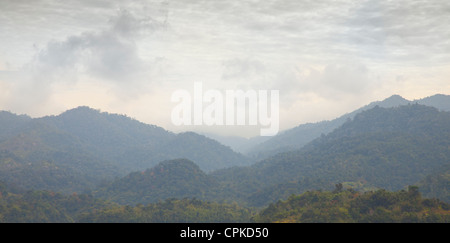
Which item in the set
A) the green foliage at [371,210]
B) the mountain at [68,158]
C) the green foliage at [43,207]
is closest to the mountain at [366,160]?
the green foliage at [371,210]

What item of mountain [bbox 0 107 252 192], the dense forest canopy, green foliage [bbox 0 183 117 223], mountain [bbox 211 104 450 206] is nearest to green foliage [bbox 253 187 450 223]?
the dense forest canopy

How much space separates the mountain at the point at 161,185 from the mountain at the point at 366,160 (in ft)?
36.2

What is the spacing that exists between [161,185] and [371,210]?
67.4m

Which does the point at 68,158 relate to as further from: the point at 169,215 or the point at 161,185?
the point at 169,215

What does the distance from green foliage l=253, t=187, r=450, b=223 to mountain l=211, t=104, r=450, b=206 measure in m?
33.7

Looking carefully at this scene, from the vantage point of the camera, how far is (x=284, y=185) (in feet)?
309

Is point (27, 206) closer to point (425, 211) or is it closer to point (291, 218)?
point (291, 218)

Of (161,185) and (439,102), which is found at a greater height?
(439,102)

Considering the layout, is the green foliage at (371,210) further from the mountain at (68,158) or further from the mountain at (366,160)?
the mountain at (68,158)

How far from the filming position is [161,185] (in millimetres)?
106062

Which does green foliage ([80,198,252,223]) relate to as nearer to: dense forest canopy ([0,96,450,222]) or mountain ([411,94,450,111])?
dense forest canopy ([0,96,450,222])

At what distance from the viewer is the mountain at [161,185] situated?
3972 inches

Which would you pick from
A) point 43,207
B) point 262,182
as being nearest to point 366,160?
point 262,182

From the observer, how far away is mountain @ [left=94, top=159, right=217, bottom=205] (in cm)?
10089
